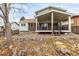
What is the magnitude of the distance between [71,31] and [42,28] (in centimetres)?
32

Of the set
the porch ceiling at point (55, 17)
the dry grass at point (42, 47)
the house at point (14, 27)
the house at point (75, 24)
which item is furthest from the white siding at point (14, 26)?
→ the house at point (75, 24)

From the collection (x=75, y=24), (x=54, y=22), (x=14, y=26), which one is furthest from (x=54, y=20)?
(x=14, y=26)

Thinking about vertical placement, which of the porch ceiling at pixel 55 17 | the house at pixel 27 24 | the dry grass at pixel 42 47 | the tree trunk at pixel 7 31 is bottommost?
the dry grass at pixel 42 47

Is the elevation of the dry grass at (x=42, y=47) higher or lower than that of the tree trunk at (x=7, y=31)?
lower

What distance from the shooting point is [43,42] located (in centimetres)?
200

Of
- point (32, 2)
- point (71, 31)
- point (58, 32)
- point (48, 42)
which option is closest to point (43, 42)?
point (48, 42)

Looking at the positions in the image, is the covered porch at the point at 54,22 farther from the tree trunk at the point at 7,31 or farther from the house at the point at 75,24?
the tree trunk at the point at 7,31

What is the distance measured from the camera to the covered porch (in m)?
1.98

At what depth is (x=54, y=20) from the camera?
6.52ft

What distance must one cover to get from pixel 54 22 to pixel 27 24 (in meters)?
0.30

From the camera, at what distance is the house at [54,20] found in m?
1.98

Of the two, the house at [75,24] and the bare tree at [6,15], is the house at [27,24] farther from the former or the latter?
the house at [75,24]

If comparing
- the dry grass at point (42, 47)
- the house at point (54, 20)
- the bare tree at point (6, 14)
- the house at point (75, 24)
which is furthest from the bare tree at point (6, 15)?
the house at point (75, 24)

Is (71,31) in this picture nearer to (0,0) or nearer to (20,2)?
(20,2)
